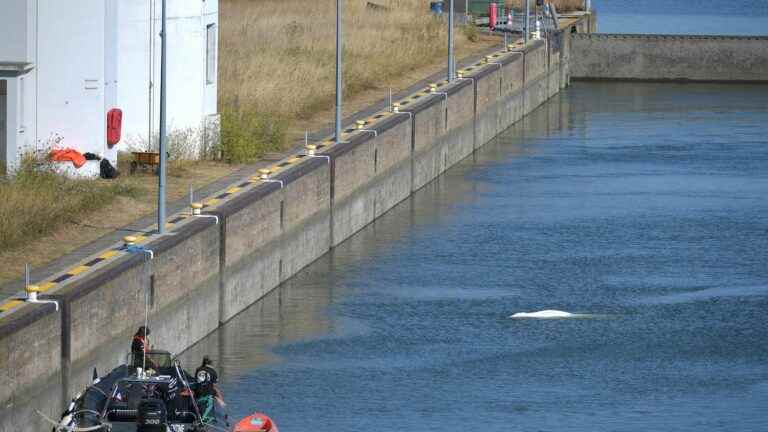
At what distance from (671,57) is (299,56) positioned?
22.4m

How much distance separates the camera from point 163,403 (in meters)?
20.6

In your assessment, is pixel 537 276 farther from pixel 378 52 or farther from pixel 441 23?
pixel 441 23

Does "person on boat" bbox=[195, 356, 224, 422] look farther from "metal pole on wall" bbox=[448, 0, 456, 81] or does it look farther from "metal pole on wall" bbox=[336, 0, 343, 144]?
"metal pole on wall" bbox=[448, 0, 456, 81]

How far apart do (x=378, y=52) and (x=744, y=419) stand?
34725 mm

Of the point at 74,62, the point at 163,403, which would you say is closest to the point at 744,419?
the point at 163,403

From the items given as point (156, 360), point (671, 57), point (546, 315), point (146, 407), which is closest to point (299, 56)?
point (671, 57)

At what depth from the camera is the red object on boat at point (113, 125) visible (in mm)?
34156

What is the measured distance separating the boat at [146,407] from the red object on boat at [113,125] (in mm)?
12249

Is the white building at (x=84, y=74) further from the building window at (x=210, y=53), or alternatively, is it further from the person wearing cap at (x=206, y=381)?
the person wearing cap at (x=206, y=381)

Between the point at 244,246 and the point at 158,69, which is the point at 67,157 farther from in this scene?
the point at 158,69

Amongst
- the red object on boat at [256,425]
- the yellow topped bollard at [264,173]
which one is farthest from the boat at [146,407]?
the yellow topped bollard at [264,173]

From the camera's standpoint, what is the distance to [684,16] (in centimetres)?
10250

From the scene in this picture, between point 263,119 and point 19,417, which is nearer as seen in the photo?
point 19,417

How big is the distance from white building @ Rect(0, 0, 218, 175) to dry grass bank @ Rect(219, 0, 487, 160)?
2.12 metres
